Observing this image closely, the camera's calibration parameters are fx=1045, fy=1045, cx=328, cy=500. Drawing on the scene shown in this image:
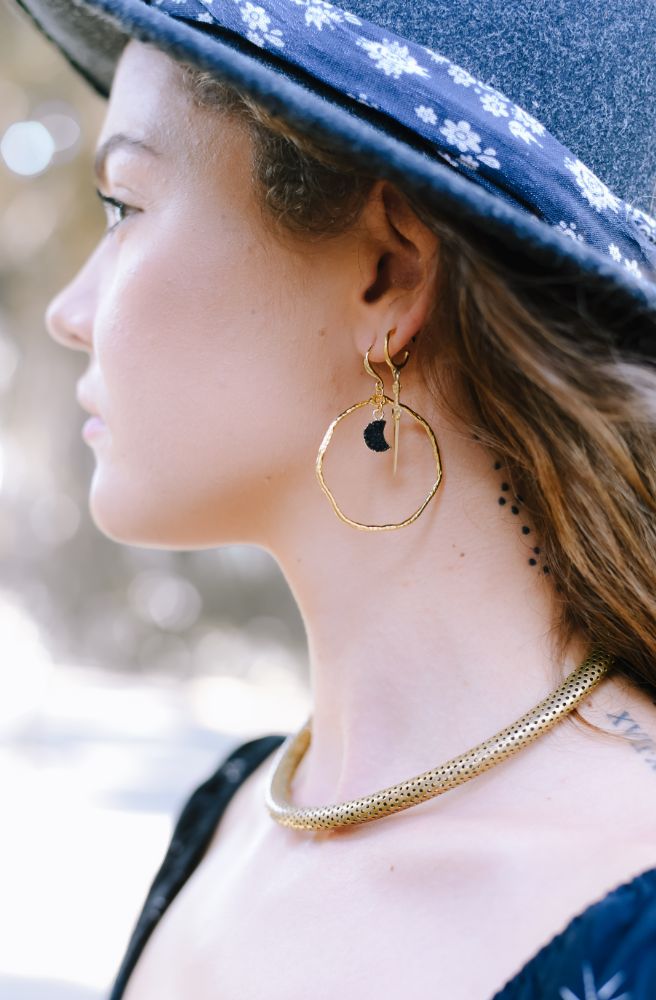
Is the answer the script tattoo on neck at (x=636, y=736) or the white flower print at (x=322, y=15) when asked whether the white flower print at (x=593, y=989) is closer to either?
the script tattoo on neck at (x=636, y=736)

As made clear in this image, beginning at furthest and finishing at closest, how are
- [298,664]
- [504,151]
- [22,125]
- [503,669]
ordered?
[298,664] < [22,125] < [503,669] < [504,151]

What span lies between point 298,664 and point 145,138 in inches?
181

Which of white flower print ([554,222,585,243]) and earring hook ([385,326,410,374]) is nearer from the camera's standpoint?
white flower print ([554,222,585,243])

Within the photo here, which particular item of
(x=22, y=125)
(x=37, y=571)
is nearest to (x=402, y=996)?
(x=22, y=125)

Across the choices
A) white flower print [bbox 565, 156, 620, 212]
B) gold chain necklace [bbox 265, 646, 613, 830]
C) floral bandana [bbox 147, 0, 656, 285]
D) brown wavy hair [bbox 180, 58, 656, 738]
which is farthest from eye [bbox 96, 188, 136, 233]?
gold chain necklace [bbox 265, 646, 613, 830]

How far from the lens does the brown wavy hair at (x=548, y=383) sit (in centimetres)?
85

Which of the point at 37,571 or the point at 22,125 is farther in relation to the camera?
the point at 37,571

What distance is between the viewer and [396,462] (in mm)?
991

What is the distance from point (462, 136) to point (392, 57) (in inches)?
3.7

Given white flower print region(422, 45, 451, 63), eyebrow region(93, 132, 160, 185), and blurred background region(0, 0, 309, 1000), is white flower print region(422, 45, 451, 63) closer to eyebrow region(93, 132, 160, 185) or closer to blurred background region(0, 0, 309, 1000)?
eyebrow region(93, 132, 160, 185)

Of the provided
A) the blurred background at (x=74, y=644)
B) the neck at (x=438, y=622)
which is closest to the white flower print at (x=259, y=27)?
the neck at (x=438, y=622)

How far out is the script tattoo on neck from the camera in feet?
2.83

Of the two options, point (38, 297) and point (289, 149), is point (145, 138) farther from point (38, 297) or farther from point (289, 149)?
point (38, 297)

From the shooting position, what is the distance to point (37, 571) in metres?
5.06
